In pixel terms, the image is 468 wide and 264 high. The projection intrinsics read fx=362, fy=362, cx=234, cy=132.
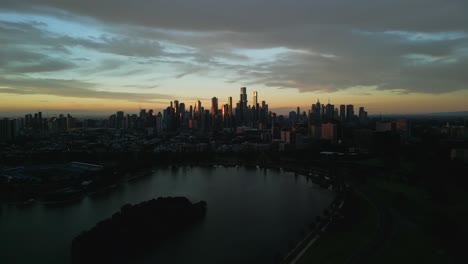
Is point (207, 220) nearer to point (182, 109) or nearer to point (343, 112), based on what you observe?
point (343, 112)

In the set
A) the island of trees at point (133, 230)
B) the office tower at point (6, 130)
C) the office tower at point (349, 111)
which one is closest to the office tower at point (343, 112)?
the office tower at point (349, 111)

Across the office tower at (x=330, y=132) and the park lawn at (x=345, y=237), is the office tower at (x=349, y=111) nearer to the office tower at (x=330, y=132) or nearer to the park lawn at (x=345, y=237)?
the office tower at (x=330, y=132)

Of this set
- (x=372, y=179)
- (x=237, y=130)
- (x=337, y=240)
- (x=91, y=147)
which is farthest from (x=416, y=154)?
(x=237, y=130)

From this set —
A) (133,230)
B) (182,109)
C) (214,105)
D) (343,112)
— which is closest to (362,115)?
(343,112)

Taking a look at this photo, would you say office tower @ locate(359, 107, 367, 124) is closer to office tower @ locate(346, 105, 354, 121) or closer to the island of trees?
office tower @ locate(346, 105, 354, 121)

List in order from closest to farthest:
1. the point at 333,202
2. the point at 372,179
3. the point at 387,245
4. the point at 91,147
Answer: the point at 387,245, the point at 333,202, the point at 372,179, the point at 91,147

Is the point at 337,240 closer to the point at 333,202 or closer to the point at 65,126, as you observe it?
the point at 333,202

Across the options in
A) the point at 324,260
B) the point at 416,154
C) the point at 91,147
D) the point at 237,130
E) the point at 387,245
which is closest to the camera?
the point at 324,260
